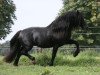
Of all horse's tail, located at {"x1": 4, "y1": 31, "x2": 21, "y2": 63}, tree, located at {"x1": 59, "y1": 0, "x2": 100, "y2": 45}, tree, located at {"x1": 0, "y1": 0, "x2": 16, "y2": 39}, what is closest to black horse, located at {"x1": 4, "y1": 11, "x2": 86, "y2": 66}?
horse's tail, located at {"x1": 4, "y1": 31, "x2": 21, "y2": 63}

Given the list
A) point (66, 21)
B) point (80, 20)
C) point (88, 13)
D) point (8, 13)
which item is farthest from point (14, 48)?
point (8, 13)

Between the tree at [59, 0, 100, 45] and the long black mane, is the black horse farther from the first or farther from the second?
the tree at [59, 0, 100, 45]

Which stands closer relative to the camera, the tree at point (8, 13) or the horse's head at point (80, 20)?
the horse's head at point (80, 20)

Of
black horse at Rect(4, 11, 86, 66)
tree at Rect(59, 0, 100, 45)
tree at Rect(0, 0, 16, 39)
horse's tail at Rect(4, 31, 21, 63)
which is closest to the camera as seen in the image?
black horse at Rect(4, 11, 86, 66)

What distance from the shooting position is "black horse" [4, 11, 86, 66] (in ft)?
43.4

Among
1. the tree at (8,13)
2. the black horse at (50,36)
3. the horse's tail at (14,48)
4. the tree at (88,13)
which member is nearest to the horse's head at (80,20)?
the black horse at (50,36)

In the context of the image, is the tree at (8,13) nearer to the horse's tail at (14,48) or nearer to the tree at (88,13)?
the tree at (88,13)

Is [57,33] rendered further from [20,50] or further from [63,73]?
[63,73]

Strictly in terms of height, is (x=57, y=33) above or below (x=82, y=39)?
above

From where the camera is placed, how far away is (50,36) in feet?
44.2

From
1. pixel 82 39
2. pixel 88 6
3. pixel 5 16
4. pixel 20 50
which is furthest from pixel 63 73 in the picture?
pixel 5 16

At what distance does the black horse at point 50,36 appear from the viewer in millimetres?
13227

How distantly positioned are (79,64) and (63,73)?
11.9 feet

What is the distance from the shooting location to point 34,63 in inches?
525
